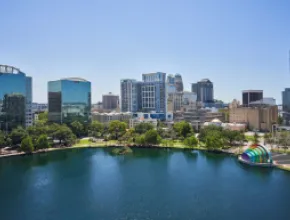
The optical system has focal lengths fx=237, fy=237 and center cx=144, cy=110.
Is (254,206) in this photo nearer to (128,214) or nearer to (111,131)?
(128,214)

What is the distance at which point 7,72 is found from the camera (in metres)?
42.4

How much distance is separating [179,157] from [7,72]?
33648 millimetres

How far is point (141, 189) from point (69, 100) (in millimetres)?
37081

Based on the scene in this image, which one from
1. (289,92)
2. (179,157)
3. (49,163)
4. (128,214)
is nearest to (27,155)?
(49,163)

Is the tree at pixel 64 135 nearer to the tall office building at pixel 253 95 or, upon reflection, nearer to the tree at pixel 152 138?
the tree at pixel 152 138

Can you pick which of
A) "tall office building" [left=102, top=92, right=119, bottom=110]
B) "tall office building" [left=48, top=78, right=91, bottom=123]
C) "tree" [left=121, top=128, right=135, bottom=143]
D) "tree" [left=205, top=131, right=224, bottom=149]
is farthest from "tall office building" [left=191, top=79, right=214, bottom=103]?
"tree" [left=205, top=131, right=224, bottom=149]

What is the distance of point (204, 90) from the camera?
115 m

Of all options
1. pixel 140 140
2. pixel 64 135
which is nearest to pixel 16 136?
pixel 64 135

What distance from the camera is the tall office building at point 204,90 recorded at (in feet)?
377

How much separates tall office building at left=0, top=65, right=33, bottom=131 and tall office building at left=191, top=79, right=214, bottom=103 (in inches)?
3424

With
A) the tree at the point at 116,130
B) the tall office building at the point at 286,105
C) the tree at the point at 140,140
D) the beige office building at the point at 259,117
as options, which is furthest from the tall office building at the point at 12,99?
the tall office building at the point at 286,105

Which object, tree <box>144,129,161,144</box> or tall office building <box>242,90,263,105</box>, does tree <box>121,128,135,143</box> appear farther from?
tall office building <box>242,90,263,105</box>

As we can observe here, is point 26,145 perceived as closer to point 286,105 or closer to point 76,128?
point 76,128

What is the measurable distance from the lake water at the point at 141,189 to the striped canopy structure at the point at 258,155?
4.61ft
